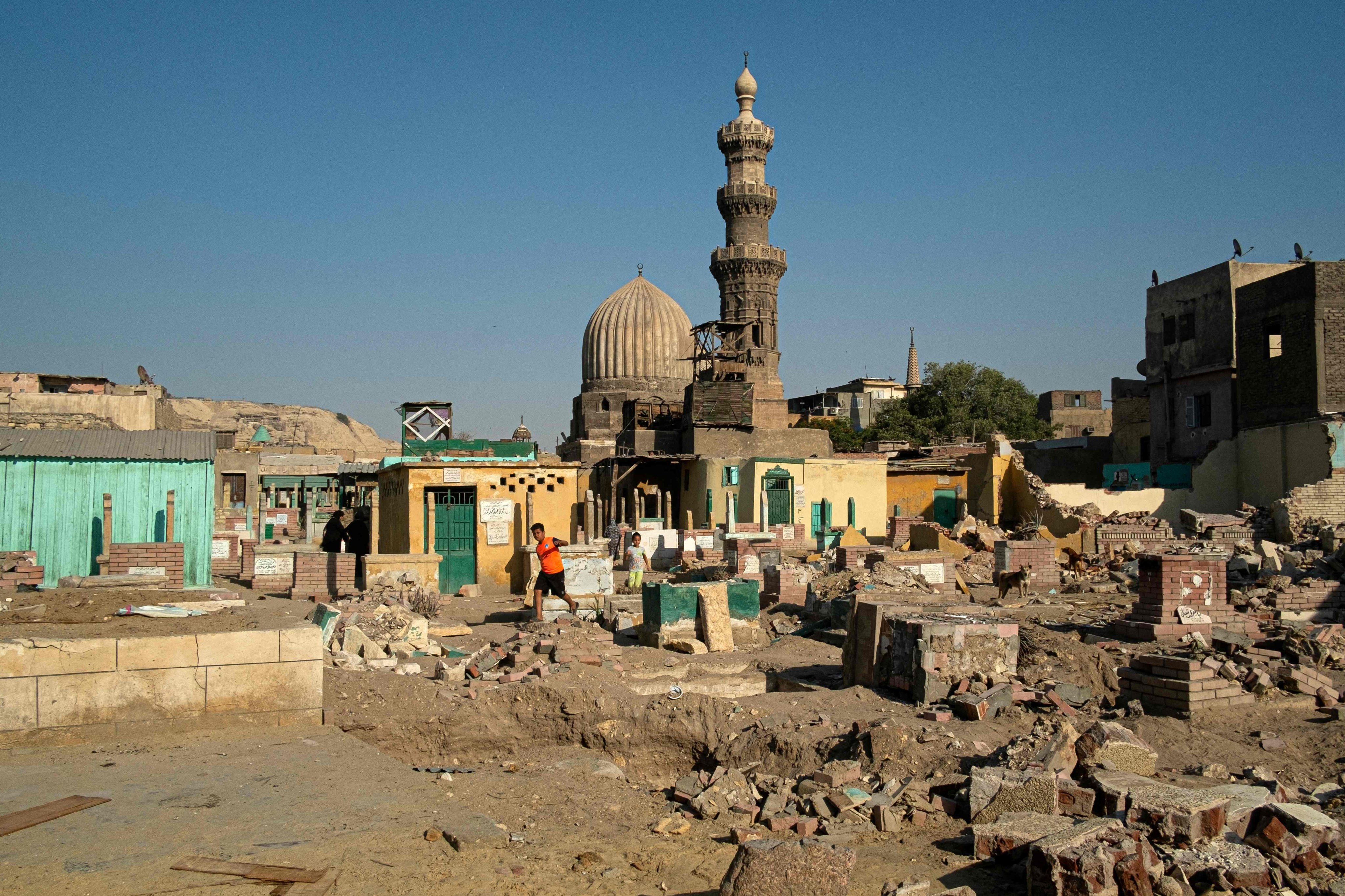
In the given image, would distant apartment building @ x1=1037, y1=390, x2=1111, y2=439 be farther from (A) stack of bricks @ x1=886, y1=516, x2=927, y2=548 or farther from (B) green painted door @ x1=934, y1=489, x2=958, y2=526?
(A) stack of bricks @ x1=886, y1=516, x2=927, y2=548

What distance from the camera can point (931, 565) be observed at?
14195 mm

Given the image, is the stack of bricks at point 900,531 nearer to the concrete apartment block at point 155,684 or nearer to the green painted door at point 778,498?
the green painted door at point 778,498

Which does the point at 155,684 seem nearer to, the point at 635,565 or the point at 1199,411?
the point at 635,565

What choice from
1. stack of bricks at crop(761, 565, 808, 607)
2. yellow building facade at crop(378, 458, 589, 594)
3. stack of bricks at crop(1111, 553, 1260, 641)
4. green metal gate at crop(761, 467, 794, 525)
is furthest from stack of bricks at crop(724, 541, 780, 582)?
green metal gate at crop(761, 467, 794, 525)

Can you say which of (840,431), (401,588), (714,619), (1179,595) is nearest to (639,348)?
(840,431)

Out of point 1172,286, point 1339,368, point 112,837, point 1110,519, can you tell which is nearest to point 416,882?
point 112,837

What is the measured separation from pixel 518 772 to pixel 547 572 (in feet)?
15.3

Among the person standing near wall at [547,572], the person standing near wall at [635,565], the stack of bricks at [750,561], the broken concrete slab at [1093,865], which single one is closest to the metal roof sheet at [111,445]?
the person standing near wall at [547,572]

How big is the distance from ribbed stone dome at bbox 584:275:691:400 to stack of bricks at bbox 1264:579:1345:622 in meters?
30.6

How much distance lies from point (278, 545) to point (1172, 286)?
26927 millimetres

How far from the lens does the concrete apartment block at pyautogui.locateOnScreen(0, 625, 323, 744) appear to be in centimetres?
559

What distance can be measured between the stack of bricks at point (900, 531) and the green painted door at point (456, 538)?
8.56 metres

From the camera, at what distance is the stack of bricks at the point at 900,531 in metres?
19.9

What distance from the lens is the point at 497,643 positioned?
9.91 metres
